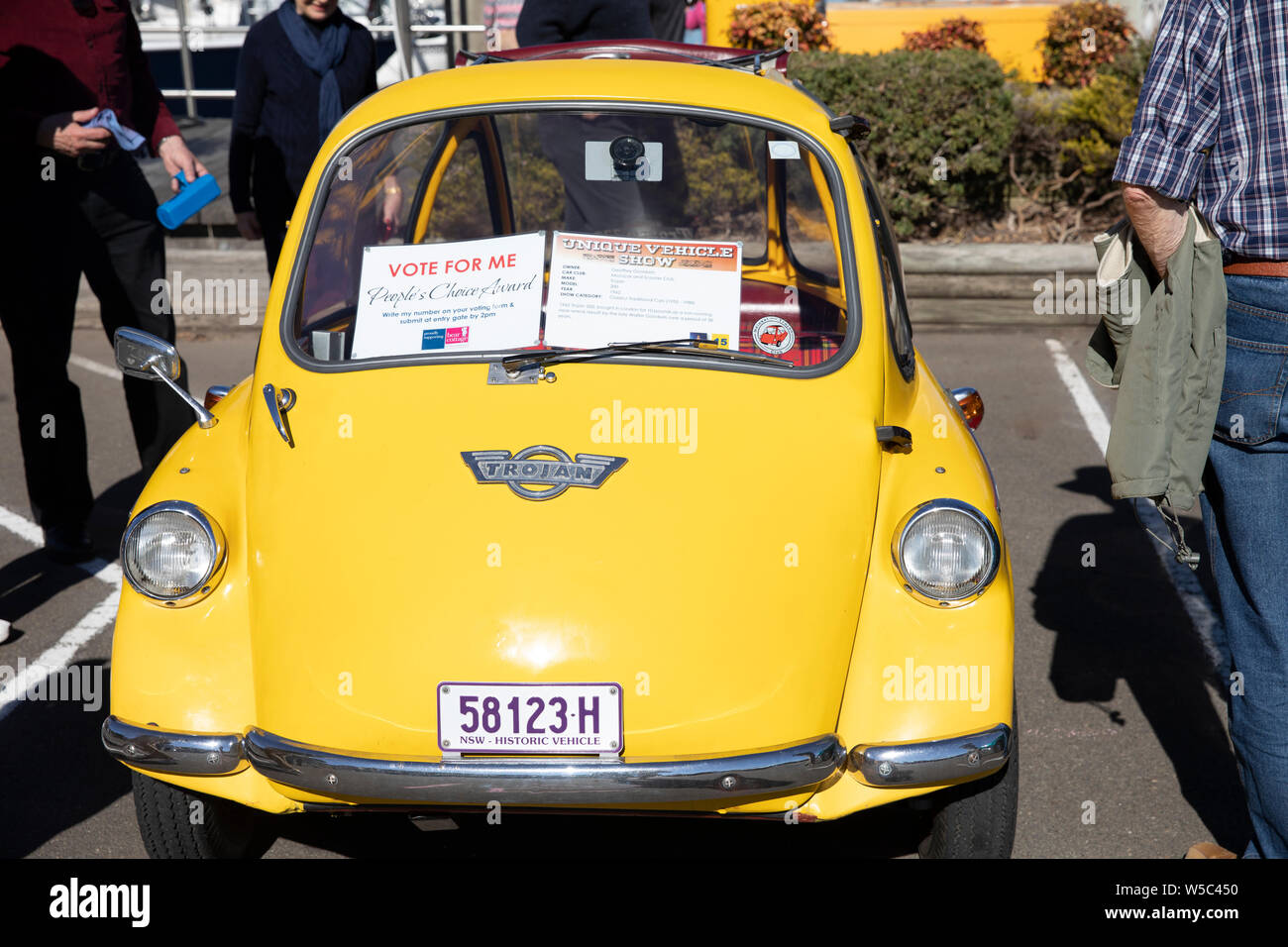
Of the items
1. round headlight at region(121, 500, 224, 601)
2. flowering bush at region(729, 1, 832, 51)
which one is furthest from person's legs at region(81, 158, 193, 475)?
flowering bush at region(729, 1, 832, 51)

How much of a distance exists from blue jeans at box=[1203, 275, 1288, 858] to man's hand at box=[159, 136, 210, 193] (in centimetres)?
354

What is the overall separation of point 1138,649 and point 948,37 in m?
7.43

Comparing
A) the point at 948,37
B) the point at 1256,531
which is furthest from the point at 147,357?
the point at 948,37

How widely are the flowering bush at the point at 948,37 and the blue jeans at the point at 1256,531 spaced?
838 cm

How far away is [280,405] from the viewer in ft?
9.81

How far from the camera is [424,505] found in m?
2.73

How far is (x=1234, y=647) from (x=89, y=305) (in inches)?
290

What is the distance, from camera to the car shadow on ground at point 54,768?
326cm
